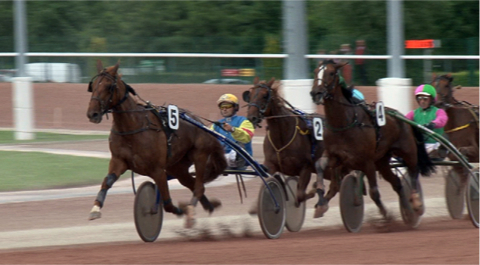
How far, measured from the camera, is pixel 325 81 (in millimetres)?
9016

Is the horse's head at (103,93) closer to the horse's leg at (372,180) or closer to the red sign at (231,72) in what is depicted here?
the horse's leg at (372,180)

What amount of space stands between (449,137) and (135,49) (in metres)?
16.6

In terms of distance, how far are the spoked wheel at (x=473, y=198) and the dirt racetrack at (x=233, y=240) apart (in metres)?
0.15

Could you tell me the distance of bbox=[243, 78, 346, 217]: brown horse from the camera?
9656 mm

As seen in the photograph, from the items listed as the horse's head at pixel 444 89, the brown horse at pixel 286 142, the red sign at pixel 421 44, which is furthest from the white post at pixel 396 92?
the brown horse at pixel 286 142

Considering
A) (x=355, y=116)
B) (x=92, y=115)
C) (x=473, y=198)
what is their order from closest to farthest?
(x=92, y=115) → (x=355, y=116) → (x=473, y=198)

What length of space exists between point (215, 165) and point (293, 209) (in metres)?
1.11

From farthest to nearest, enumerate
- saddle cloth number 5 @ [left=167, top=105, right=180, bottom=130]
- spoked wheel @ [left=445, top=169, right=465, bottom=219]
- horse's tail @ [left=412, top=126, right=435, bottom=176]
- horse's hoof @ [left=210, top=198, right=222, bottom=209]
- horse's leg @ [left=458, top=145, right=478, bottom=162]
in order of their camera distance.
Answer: horse's leg @ [left=458, top=145, right=478, bottom=162] → spoked wheel @ [left=445, top=169, right=465, bottom=219] → horse's tail @ [left=412, top=126, right=435, bottom=176] → horse's hoof @ [left=210, top=198, right=222, bottom=209] → saddle cloth number 5 @ [left=167, top=105, right=180, bottom=130]

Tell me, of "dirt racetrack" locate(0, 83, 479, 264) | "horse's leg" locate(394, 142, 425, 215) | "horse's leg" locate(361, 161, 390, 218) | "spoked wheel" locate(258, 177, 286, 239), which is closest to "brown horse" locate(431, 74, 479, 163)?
"dirt racetrack" locate(0, 83, 479, 264)

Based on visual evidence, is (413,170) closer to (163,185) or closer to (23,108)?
(163,185)

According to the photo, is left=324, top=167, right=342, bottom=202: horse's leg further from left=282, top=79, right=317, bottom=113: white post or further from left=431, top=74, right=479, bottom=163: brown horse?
left=282, top=79, right=317, bottom=113: white post

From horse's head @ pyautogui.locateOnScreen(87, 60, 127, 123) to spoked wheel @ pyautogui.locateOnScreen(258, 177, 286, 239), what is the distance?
1.87 meters

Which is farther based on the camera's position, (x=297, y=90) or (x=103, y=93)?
(x=297, y=90)

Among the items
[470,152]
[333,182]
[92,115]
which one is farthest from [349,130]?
[470,152]
